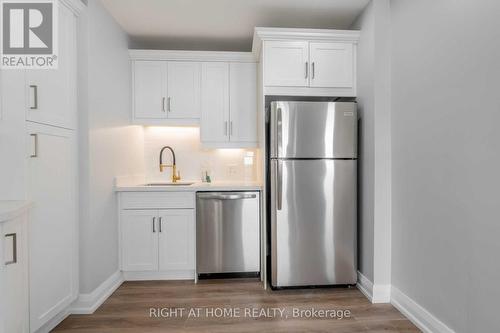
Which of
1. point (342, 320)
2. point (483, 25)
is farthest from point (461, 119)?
point (342, 320)

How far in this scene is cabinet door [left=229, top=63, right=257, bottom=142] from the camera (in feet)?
10.1

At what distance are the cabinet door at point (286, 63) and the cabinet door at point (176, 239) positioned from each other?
1.58 m

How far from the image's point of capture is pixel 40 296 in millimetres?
1673

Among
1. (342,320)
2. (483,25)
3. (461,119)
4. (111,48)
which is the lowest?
(342,320)

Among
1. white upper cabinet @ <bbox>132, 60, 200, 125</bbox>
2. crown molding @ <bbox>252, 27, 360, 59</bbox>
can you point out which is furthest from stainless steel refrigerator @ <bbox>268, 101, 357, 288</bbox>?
white upper cabinet @ <bbox>132, 60, 200, 125</bbox>

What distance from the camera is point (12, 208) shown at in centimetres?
140

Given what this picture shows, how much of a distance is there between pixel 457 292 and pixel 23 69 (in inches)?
117

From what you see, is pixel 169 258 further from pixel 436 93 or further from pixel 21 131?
pixel 436 93

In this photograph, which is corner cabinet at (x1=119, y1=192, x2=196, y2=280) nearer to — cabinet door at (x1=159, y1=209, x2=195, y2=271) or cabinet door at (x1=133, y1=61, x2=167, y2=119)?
cabinet door at (x1=159, y1=209, x2=195, y2=271)

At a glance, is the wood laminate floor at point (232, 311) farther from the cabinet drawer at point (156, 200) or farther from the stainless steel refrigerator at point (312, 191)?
the cabinet drawer at point (156, 200)

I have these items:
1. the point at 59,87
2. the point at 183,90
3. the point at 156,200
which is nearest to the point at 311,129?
the point at 183,90

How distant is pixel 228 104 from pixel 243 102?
177 mm

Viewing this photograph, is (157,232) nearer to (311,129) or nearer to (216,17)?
(311,129)

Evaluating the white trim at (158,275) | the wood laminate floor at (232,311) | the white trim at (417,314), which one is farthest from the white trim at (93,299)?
the white trim at (417,314)
